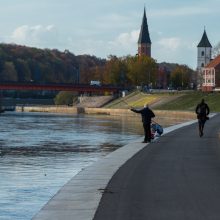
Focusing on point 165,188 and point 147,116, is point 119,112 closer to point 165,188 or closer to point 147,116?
point 147,116

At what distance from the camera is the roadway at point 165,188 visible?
1254cm

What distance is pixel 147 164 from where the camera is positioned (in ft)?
69.8

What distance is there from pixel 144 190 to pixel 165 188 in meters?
0.66

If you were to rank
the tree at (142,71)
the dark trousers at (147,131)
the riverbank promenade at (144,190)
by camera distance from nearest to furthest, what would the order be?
1. the riverbank promenade at (144,190)
2. the dark trousers at (147,131)
3. the tree at (142,71)

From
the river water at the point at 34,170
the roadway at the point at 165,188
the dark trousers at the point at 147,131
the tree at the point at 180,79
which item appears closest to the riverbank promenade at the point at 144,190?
the roadway at the point at 165,188

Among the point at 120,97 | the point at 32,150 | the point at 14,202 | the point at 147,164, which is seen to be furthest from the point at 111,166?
the point at 120,97

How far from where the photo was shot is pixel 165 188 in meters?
15.7

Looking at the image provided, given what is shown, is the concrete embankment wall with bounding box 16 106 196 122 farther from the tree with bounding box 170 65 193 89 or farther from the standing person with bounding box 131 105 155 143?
the standing person with bounding box 131 105 155 143

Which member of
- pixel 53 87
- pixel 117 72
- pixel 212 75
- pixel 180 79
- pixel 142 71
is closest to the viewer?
pixel 53 87

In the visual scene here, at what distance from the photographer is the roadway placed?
41.1 ft

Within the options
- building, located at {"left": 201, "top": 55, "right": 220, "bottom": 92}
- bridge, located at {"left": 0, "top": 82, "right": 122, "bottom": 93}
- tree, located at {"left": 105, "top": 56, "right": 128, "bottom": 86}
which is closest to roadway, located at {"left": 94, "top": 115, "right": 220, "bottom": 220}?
bridge, located at {"left": 0, "top": 82, "right": 122, "bottom": 93}

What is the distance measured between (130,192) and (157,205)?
1742 mm

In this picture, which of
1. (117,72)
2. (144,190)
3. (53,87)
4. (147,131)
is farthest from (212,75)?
(144,190)

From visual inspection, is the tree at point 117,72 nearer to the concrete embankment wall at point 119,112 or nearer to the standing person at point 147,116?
the concrete embankment wall at point 119,112
